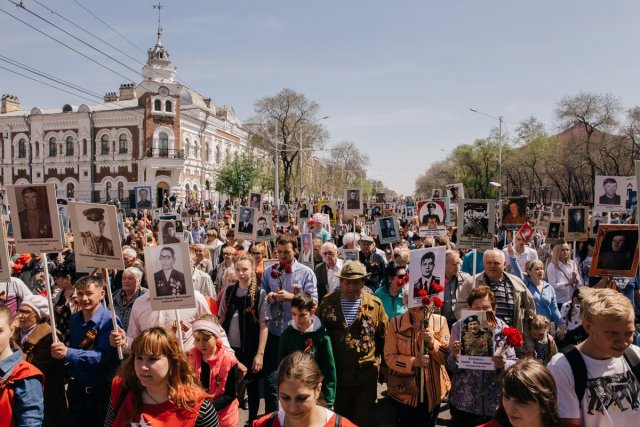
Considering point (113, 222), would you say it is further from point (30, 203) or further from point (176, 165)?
point (176, 165)

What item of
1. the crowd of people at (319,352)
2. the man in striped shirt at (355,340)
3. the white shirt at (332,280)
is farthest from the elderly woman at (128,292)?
the white shirt at (332,280)

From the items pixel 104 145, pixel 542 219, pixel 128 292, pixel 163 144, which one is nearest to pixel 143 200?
pixel 542 219

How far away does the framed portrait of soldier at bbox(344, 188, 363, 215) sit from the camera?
49.6 feet

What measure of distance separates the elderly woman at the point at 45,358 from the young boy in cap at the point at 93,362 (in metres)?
0.14

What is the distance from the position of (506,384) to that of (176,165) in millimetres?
55078

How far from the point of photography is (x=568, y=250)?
8.52 m

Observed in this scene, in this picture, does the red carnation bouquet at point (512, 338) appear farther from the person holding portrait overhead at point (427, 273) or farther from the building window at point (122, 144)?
the building window at point (122, 144)

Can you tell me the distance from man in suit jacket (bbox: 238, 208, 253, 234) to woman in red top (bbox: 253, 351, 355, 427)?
7985 mm

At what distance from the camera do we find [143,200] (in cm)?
1844

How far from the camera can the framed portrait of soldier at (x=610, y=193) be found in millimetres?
10750

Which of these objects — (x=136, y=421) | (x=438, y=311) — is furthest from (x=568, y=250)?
(x=136, y=421)

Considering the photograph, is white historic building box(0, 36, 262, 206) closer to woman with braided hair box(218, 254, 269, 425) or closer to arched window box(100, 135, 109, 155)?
arched window box(100, 135, 109, 155)

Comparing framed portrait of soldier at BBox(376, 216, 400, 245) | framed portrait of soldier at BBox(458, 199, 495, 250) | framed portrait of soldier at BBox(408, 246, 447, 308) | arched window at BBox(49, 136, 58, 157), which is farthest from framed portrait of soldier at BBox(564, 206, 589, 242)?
arched window at BBox(49, 136, 58, 157)

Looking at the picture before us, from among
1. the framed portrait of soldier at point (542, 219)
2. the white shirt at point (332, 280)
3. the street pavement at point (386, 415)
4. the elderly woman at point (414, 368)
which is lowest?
the street pavement at point (386, 415)
